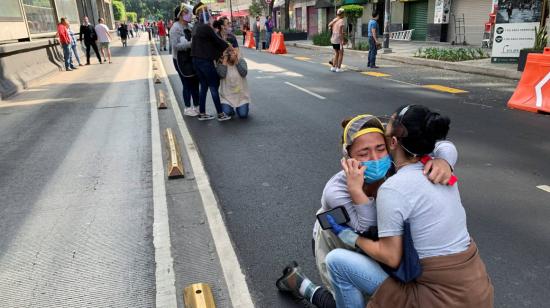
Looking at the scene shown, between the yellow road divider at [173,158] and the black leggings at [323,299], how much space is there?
9.36 feet

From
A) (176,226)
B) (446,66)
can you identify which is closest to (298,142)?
(176,226)

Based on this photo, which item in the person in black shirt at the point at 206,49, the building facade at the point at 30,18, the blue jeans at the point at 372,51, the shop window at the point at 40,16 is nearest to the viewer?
the person in black shirt at the point at 206,49

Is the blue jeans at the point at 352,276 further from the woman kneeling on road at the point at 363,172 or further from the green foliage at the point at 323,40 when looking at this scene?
the green foliage at the point at 323,40

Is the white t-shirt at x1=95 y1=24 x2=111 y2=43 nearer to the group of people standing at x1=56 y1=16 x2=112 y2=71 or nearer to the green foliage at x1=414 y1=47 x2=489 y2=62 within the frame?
the group of people standing at x1=56 y1=16 x2=112 y2=71

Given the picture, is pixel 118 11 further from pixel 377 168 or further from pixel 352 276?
pixel 352 276

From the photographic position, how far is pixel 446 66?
14.9m

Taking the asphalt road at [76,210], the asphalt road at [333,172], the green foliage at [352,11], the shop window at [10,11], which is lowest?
the asphalt road at [333,172]

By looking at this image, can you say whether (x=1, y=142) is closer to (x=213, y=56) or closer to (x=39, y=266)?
(x=213, y=56)

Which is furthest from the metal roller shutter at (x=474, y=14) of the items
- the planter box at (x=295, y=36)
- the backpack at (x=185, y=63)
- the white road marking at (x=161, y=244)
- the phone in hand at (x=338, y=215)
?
the phone in hand at (x=338, y=215)

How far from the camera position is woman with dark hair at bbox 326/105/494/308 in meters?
1.96

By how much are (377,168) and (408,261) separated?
494 mm

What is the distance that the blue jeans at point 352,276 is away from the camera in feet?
7.07

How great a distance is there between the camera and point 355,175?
6.95ft

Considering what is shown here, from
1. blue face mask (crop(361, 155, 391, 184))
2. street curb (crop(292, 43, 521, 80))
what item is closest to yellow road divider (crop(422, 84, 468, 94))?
street curb (crop(292, 43, 521, 80))
